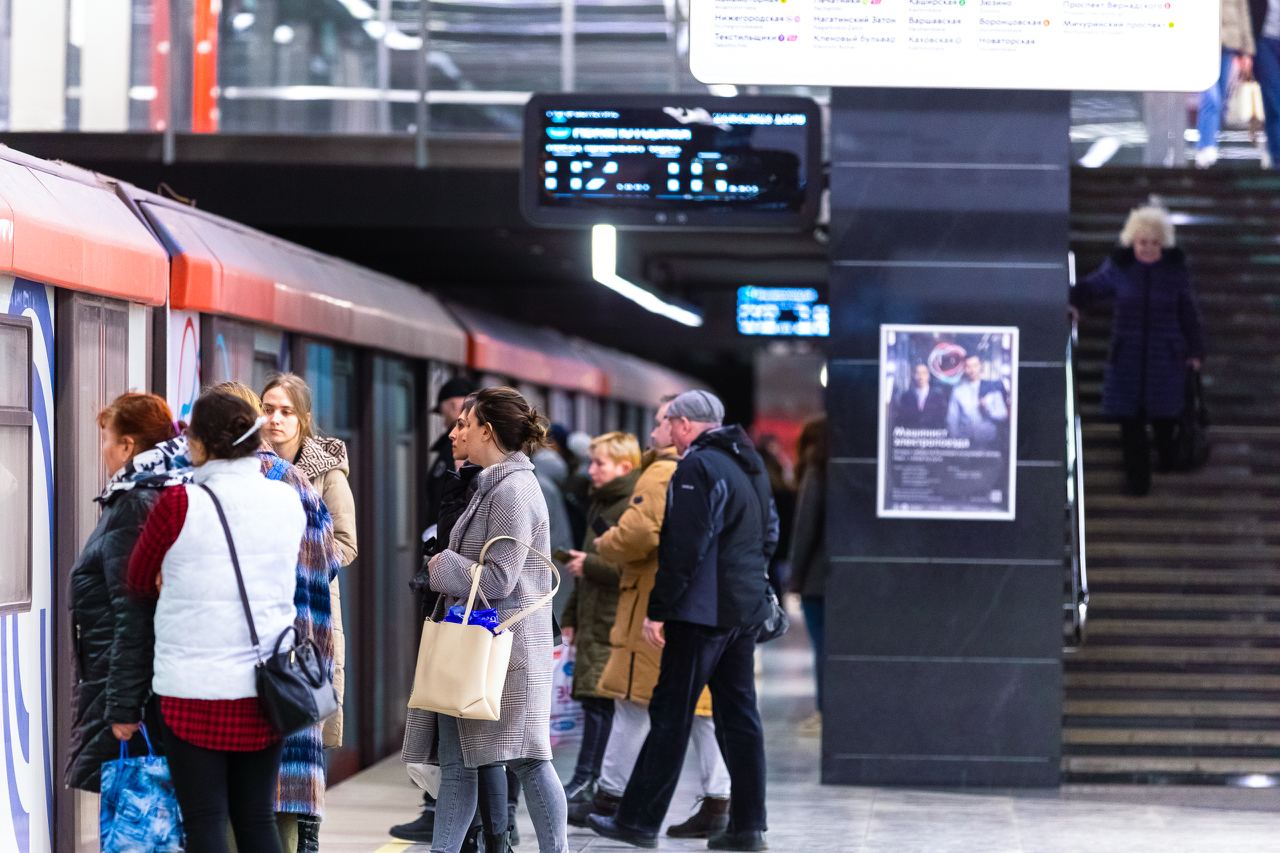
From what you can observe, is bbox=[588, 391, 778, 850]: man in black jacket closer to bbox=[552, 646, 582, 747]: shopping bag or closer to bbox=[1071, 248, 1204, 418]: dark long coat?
bbox=[552, 646, 582, 747]: shopping bag

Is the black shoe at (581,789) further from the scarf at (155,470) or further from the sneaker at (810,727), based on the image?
the scarf at (155,470)

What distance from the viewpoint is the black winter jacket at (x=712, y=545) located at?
22.9 ft

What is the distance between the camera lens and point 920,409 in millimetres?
8742

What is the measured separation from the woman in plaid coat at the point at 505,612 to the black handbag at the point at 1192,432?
538 cm

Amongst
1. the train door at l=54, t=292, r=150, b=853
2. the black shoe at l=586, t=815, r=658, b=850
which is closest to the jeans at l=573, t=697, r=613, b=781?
the black shoe at l=586, t=815, r=658, b=850

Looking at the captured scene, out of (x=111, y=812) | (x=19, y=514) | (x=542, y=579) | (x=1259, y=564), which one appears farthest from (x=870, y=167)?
(x=111, y=812)

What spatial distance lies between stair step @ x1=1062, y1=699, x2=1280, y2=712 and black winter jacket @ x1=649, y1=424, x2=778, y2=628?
8.55 ft

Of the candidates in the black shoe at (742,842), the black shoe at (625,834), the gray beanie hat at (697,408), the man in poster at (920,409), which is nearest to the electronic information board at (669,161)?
the man in poster at (920,409)

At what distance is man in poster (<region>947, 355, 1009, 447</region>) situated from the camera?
28.6ft

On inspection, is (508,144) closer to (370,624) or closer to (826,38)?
(370,624)

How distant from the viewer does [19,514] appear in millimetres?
5809

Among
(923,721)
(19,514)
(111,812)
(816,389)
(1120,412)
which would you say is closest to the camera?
(111,812)

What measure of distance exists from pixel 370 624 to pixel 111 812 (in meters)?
4.82

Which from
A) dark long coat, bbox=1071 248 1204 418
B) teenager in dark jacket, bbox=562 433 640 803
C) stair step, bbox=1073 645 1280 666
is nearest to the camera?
teenager in dark jacket, bbox=562 433 640 803
